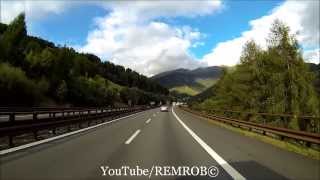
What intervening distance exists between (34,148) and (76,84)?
89263 mm

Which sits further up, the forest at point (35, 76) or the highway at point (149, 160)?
the forest at point (35, 76)

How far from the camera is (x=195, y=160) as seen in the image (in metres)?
10.8

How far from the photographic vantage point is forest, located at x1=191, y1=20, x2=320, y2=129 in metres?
40.3

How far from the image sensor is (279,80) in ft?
141

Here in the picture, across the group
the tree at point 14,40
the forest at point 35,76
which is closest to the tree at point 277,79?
the forest at point 35,76

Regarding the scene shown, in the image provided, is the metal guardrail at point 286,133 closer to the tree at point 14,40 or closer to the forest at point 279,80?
the forest at point 279,80

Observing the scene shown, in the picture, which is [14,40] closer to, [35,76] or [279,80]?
[35,76]

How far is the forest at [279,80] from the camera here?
40312mm

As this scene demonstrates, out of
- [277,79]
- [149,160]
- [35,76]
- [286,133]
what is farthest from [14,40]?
[149,160]

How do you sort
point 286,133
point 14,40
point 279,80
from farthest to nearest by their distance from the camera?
point 14,40, point 279,80, point 286,133

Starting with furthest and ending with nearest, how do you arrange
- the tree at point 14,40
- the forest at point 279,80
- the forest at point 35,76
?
the tree at point 14,40 < the forest at point 35,76 < the forest at point 279,80

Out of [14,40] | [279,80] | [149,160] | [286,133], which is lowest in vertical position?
[149,160]

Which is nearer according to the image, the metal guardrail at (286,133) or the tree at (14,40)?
the metal guardrail at (286,133)

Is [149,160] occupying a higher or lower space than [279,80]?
lower
